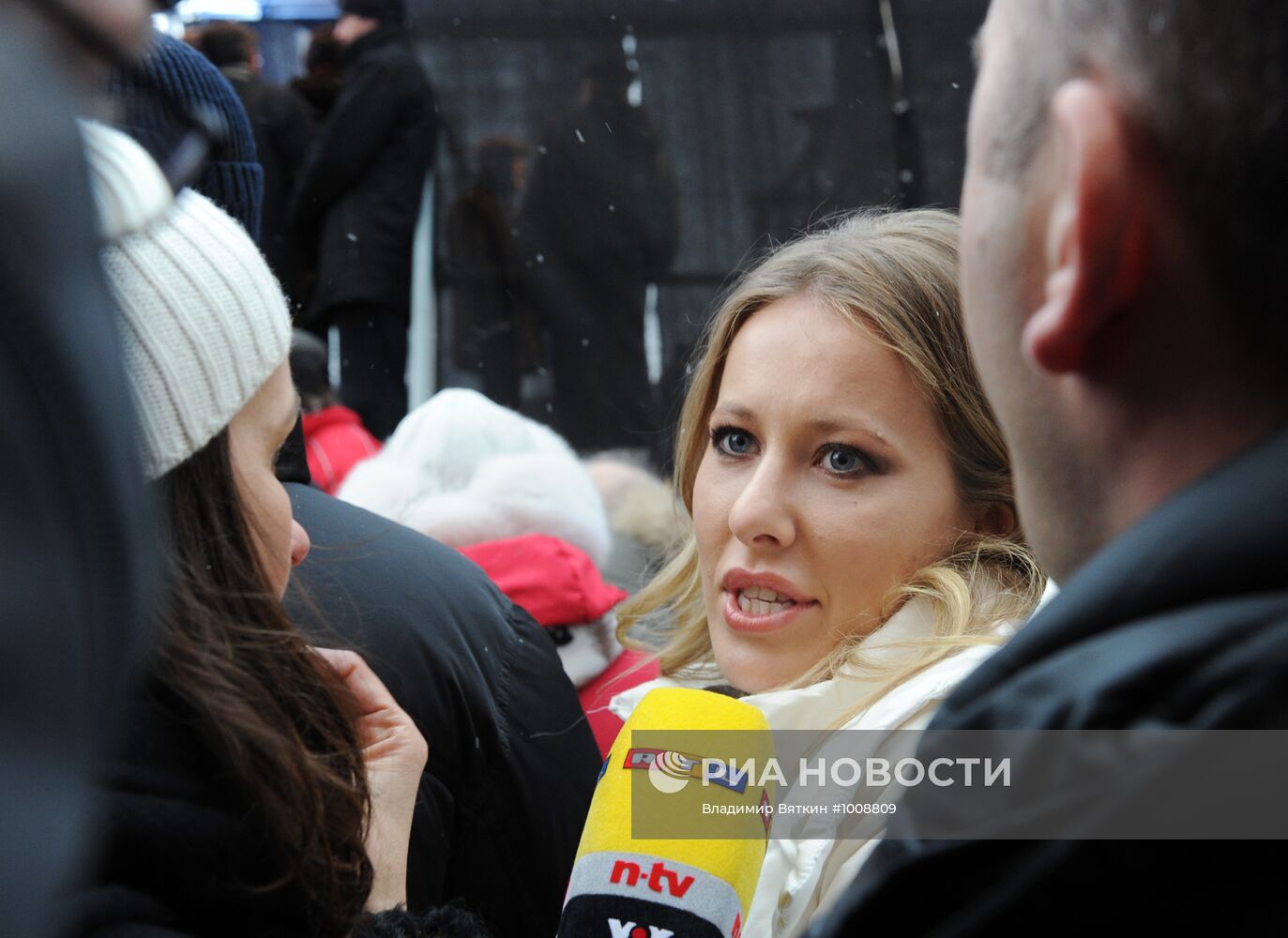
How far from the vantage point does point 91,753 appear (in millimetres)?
555

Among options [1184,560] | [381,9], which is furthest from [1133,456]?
[381,9]

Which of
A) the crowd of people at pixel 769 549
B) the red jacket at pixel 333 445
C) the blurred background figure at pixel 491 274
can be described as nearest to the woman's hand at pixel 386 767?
the crowd of people at pixel 769 549

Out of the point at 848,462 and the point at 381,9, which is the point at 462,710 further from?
the point at 381,9

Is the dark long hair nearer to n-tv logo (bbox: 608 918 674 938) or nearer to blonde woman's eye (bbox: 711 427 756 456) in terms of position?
n-tv logo (bbox: 608 918 674 938)

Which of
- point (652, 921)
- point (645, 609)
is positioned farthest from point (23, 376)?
point (645, 609)

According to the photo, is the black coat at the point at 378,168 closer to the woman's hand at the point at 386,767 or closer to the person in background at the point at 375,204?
the person in background at the point at 375,204

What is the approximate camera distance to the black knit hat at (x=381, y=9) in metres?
4.92

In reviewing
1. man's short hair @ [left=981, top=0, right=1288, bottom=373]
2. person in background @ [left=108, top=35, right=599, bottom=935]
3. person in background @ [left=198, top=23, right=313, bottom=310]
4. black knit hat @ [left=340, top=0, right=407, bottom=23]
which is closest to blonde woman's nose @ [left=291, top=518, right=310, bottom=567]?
person in background @ [left=108, top=35, right=599, bottom=935]

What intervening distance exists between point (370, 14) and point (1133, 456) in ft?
15.5

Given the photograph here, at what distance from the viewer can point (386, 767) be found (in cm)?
140

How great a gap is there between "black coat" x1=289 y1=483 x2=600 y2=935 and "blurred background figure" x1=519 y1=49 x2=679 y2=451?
2839 millimetres

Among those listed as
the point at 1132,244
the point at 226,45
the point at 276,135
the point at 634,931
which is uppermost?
the point at 226,45

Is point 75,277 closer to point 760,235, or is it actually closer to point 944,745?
point 944,745

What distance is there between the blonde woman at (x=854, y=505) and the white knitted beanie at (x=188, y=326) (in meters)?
0.66
